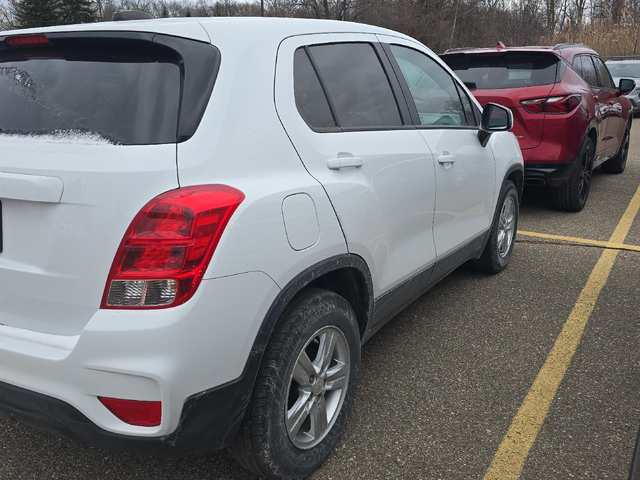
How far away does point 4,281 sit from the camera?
6.13 feet

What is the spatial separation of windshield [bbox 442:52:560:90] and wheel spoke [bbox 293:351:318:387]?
4.58 m

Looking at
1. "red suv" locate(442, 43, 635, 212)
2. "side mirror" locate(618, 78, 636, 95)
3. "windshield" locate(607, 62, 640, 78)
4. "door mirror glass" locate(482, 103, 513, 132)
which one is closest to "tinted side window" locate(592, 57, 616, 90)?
"side mirror" locate(618, 78, 636, 95)

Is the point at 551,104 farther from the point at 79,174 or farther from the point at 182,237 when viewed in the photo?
the point at 79,174

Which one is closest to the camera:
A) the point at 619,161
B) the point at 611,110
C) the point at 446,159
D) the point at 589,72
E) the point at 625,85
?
the point at 446,159

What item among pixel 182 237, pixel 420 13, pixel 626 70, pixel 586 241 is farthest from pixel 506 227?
pixel 420 13

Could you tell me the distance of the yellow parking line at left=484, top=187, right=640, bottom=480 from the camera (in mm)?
2414

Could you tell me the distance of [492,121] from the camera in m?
3.82

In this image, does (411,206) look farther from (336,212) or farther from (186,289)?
(186,289)

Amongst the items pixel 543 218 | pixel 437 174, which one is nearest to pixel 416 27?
pixel 543 218

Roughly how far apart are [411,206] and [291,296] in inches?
41.4

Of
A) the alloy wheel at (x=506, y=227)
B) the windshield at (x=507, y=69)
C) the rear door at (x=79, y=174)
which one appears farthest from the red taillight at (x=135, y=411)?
the windshield at (x=507, y=69)

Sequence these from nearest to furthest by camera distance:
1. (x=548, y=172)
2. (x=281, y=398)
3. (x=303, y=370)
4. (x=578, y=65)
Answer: (x=281, y=398), (x=303, y=370), (x=548, y=172), (x=578, y=65)

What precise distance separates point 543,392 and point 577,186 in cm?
381

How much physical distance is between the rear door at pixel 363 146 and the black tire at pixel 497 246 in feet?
4.17
